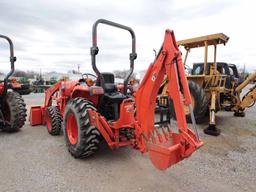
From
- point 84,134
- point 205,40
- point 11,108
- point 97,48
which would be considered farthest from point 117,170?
point 205,40

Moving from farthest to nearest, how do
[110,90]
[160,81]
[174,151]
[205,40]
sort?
[205,40] → [110,90] → [160,81] → [174,151]

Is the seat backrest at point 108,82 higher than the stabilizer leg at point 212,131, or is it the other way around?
the seat backrest at point 108,82

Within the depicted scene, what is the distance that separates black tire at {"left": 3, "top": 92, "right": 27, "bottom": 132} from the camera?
469 centimetres

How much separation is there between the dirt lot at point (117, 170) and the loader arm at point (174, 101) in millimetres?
522

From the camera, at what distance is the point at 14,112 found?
15.4ft

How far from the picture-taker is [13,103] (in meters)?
4.75

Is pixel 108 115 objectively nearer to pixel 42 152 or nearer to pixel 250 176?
pixel 42 152

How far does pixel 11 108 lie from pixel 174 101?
387 centimetres

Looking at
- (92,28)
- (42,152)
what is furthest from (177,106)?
(42,152)

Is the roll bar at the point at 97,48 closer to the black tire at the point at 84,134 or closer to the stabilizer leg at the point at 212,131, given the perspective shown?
the black tire at the point at 84,134

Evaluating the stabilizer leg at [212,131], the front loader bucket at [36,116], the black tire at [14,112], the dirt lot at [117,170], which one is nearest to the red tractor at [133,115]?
the dirt lot at [117,170]

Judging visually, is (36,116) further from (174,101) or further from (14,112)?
(174,101)

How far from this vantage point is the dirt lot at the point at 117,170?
2.60 metres

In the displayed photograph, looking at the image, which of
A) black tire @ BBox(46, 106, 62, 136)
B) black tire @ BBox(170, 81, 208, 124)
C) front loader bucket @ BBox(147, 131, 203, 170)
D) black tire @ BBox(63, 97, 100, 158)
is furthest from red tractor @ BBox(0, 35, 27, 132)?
black tire @ BBox(170, 81, 208, 124)
